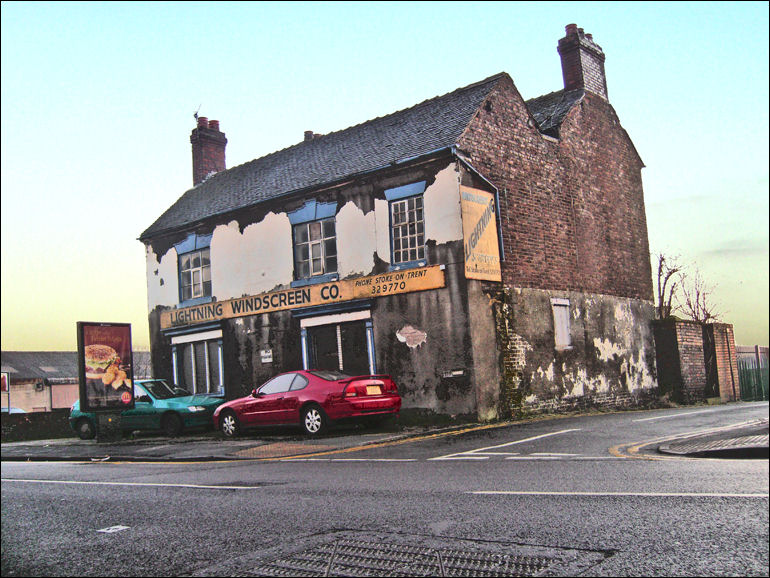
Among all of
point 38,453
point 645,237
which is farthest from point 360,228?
point 645,237

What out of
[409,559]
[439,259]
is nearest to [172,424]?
[439,259]

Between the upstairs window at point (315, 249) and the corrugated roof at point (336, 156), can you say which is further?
the upstairs window at point (315, 249)

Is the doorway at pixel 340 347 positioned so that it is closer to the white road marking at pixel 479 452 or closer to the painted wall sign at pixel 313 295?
the painted wall sign at pixel 313 295

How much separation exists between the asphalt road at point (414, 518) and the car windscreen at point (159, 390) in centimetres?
868

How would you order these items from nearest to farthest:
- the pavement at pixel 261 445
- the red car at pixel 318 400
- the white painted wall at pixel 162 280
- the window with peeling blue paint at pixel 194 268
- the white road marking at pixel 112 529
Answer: the white road marking at pixel 112 529, the pavement at pixel 261 445, the red car at pixel 318 400, the window with peeling blue paint at pixel 194 268, the white painted wall at pixel 162 280

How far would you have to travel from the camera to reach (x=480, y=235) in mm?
17547

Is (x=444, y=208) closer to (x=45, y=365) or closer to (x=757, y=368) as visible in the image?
(x=757, y=368)

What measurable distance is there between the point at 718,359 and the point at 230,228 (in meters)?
16.7

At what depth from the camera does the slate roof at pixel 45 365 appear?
6506 cm

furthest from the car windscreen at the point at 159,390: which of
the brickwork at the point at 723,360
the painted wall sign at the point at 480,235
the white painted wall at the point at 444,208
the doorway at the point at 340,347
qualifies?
the brickwork at the point at 723,360

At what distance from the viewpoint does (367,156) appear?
65.3ft

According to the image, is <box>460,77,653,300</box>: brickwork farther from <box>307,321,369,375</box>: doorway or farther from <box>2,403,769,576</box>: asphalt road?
<box>2,403,769,576</box>: asphalt road

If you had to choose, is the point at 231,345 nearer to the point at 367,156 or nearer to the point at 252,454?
the point at 367,156

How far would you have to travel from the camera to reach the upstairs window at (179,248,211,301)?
23.4 metres
